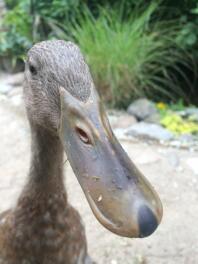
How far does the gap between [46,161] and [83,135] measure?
50 centimetres

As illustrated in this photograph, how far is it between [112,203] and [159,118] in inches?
117

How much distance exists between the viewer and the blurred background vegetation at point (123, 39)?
4.64 m

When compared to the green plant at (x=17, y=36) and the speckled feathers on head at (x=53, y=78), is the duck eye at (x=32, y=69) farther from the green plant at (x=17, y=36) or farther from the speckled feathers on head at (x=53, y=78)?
the green plant at (x=17, y=36)

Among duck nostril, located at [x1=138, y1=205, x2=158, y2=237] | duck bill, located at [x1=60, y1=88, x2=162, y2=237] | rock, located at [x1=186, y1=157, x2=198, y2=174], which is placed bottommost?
rock, located at [x1=186, y1=157, x2=198, y2=174]

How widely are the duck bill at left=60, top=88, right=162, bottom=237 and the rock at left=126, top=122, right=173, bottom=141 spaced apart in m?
2.35

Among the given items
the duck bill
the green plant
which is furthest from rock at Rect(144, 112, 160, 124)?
the duck bill

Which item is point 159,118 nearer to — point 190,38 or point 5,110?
point 190,38

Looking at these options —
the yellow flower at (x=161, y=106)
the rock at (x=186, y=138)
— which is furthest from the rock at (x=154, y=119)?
the rock at (x=186, y=138)

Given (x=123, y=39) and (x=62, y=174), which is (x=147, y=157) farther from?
(x=62, y=174)

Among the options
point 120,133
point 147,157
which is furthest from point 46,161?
point 120,133

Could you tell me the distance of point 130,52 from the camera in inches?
182

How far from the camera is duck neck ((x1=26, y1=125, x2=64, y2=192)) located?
199 centimetres

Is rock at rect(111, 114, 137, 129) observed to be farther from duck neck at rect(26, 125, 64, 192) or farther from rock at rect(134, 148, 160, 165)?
duck neck at rect(26, 125, 64, 192)

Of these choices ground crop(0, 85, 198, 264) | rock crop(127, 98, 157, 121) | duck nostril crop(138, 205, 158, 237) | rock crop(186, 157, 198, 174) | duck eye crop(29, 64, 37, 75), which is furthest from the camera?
rock crop(127, 98, 157, 121)
